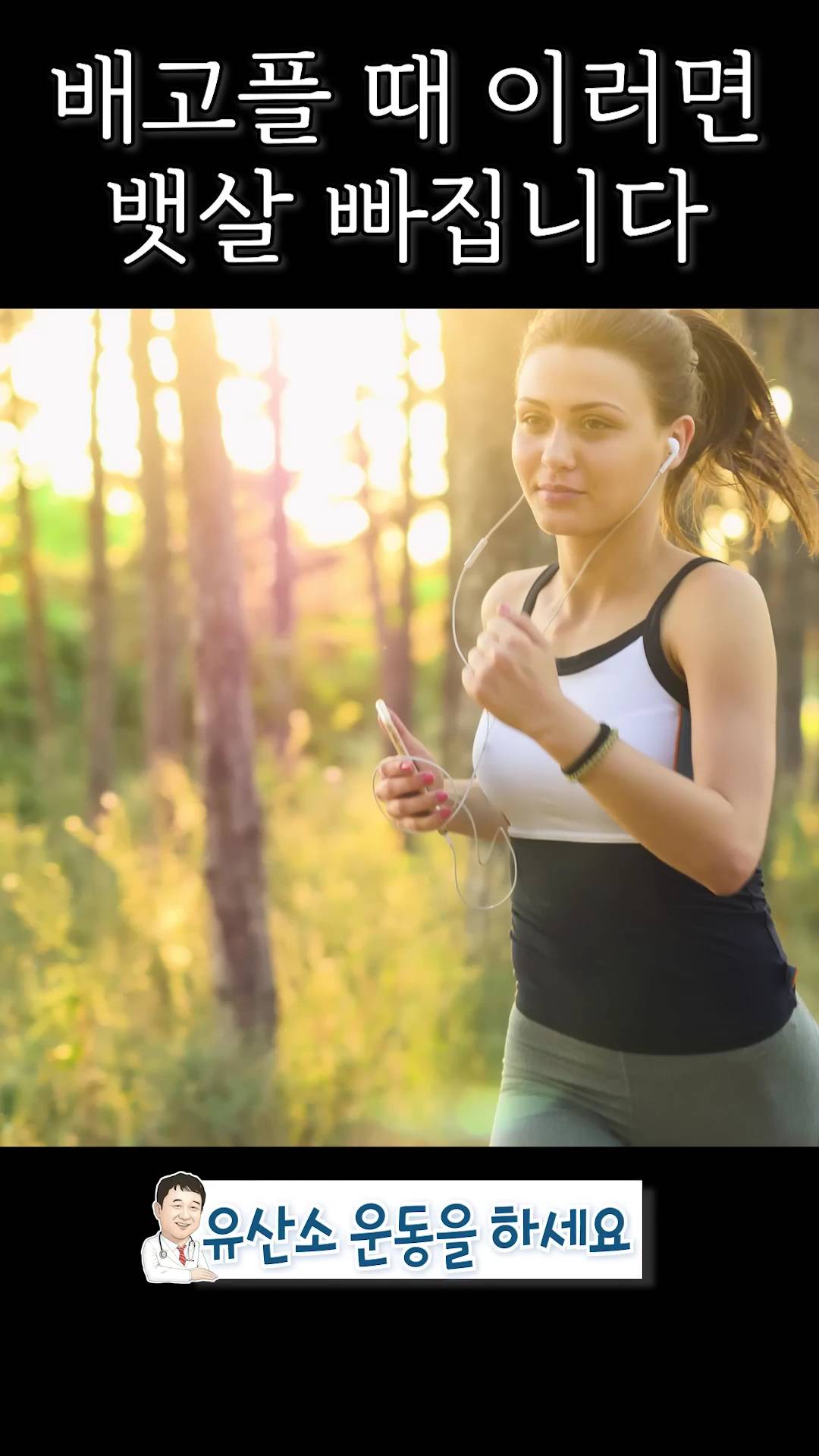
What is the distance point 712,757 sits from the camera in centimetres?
165

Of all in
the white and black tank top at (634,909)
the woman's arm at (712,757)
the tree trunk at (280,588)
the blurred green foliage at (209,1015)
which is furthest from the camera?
the tree trunk at (280,588)

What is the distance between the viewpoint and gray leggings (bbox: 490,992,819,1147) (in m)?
1.80

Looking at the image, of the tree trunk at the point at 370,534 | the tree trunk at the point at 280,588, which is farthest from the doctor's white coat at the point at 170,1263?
the tree trunk at the point at 370,534

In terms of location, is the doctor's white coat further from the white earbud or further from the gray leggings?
the white earbud

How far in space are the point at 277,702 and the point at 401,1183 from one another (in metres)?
9.44

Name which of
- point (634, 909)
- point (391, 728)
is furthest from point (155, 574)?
point (634, 909)

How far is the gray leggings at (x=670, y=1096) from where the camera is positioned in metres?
1.80

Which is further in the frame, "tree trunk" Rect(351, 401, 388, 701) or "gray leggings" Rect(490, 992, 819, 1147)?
"tree trunk" Rect(351, 401, 388, 701)

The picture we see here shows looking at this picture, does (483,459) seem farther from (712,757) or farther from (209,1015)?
(712,757)

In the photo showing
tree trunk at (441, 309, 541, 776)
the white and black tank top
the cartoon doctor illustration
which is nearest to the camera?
the white and black tank top

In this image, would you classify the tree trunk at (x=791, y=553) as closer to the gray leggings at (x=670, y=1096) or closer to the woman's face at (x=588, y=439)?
the woman's face at (x=588, y=439)

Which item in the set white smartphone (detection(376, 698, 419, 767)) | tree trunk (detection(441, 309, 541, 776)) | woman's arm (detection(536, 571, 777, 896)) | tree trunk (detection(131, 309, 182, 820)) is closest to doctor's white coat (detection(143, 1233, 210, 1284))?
white smartphone (detection(376, 698, 419, 767))

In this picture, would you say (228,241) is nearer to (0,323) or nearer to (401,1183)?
(401,1183)

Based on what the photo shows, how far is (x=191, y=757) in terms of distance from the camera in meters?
12.3
